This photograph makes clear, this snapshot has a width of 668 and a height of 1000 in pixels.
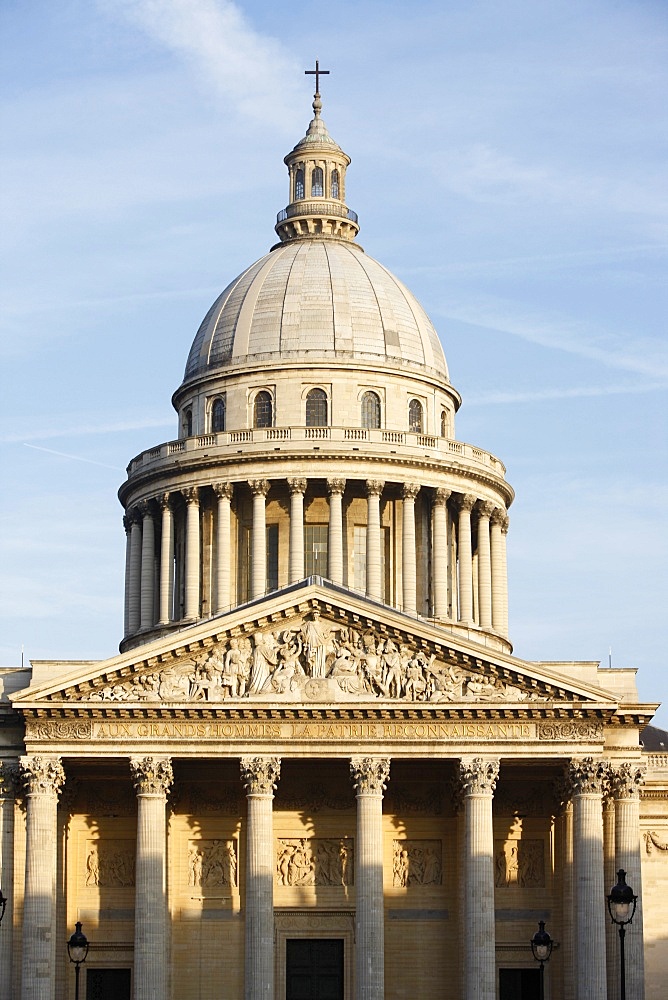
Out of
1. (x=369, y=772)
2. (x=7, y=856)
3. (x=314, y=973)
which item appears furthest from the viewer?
(x=314, y=973)

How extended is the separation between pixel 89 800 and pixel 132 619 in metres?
22.5

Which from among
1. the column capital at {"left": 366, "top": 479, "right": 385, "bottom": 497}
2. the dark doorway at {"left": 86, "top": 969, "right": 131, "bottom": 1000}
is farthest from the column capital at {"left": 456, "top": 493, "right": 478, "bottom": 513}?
the dark doorway at {"left": 86, "top": 969, "right": 131, "bottom": 1000}

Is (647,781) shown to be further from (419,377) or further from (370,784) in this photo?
(419,377)

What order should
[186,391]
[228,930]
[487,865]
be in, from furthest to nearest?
1. [186,391]
2. [228,930]
3. [487,865]

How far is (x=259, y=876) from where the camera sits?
238ft

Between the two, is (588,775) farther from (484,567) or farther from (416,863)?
(484,567)

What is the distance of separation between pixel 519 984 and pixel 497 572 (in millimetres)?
27063

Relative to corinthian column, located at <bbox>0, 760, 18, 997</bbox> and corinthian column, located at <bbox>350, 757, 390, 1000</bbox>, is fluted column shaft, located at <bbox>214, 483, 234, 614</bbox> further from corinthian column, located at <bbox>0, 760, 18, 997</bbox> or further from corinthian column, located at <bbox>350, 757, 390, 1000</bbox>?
corinthian column, located at <bbox>350, 757, 390, 1000</bbox>

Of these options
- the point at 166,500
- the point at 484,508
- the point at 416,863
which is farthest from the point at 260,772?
the point at 484,508

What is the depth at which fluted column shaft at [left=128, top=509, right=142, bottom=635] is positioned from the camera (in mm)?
99688

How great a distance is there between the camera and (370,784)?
73125mm

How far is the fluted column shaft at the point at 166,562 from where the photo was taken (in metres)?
97.6

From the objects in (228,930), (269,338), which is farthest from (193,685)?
(269,338)

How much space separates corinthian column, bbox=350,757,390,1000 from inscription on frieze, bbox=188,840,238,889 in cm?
634
